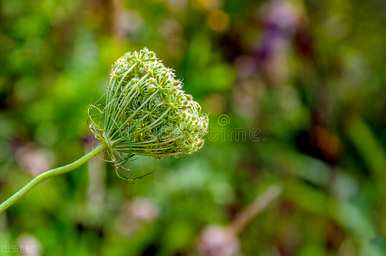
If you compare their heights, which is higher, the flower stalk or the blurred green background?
the flower stalk

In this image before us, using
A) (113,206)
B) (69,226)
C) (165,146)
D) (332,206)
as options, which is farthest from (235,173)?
(165,146)

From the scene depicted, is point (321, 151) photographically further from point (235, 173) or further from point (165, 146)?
point (165, 146)

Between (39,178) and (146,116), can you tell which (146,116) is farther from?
(39,178)

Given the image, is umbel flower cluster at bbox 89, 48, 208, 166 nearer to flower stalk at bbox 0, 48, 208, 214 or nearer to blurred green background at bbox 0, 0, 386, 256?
flower stalk at bbox 0, 48, 208, 214

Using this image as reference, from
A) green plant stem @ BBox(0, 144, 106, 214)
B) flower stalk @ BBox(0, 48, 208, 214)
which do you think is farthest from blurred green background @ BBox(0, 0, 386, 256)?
green plant stem @ BBox(0, 144, 106, 214)

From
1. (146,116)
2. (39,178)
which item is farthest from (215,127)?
(39,178)

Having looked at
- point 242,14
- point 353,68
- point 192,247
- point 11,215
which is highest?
point 242,14

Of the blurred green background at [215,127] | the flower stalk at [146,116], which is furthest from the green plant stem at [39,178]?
the blurred green background at [215,127]
